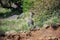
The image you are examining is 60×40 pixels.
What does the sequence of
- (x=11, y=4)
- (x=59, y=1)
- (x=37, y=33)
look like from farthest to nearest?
(x=11, y=4)
(x=59, y=1)
(x=37, y=33)

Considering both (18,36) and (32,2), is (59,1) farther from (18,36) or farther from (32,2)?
(18,36)

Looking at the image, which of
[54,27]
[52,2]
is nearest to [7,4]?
[52,2]

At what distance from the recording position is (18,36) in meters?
8.16

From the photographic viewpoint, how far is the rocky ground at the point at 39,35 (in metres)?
8.13

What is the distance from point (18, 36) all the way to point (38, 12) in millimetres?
4603

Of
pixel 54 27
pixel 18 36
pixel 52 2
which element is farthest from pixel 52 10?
pixel 18 36

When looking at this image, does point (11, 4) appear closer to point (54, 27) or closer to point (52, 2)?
point (52, 2)

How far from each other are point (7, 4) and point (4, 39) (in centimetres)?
1574

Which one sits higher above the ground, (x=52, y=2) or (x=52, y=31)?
(x=52, y=2)

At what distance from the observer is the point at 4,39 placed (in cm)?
811

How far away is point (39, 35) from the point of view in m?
8.51

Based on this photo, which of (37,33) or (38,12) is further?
(38,12)

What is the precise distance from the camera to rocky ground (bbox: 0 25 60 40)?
813cm

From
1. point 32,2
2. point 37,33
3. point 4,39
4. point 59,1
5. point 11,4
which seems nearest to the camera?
point 4,39
